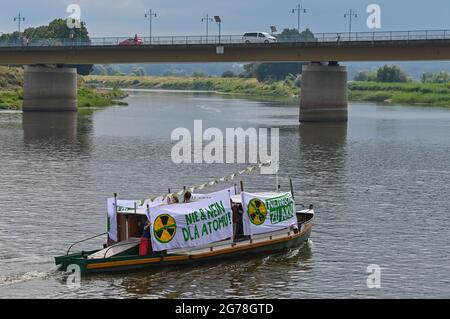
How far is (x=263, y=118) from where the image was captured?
131250 mm

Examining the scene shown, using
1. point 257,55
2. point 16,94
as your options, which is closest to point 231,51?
point 257,55

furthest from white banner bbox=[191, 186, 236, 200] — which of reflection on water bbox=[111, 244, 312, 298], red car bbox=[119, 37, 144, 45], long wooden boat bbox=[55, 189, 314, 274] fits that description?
red car bbox=[119, 37, 144, 45]

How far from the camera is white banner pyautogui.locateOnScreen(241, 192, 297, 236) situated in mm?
41237

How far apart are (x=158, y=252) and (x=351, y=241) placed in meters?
10.4

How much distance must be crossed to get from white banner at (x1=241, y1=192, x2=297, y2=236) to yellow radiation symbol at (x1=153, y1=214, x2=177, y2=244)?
3962 mm

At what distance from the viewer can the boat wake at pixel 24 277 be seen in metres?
36.0

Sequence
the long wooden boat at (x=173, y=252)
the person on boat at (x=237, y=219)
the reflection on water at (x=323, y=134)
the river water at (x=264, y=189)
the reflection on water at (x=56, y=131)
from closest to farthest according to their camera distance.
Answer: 1. the river water at (x=264, y=189)
2. the long wooden boat at (x=173, y=252)
3. the person on boat at (x=237, y=219)
4. the reflection on water at (x=56, y=131)
5. the reflection on water at (x=323, y=134)

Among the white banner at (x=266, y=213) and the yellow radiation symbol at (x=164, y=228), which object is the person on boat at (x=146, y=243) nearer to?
the yellow radiation symbol at (x=164, y=228)

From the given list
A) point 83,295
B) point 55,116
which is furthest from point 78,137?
point 83,295

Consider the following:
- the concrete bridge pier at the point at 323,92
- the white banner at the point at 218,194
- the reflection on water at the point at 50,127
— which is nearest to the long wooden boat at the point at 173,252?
the white banner at the point at 218,194

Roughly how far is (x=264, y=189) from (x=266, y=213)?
17863 millimetres

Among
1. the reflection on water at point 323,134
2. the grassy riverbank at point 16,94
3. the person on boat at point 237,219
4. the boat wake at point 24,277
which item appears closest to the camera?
the boat wake at point 24,277

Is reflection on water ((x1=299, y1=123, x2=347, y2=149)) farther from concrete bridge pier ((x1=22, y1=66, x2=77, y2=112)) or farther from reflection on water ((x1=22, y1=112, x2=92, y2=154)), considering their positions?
concrete bridge pier ((x1=22, y1=66, x2=77, y2=112))
